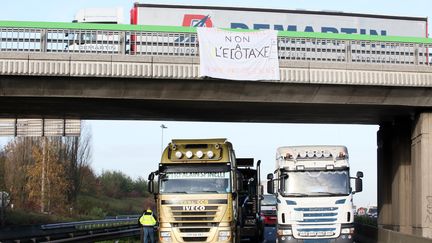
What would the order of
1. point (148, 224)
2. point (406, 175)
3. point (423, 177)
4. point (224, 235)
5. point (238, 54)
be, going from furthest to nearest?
point (406, 175), point (423, 177), point (148, 224), point (238, 54), point (224, 235)

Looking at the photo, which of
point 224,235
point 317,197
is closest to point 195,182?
point 224,235

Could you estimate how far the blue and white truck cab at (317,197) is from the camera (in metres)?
21.6

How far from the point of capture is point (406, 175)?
103 feet

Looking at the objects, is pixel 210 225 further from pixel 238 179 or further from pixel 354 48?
pixel 354 48

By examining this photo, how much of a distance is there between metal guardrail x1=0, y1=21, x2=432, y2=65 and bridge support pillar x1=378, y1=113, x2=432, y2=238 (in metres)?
3.04

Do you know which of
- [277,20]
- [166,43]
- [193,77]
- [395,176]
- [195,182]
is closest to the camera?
[195,182]

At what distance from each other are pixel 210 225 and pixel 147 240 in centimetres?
551

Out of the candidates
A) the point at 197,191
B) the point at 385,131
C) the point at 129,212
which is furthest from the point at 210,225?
the point at 129,212

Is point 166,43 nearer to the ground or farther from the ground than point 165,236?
farther from the ground

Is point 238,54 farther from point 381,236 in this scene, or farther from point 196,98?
point 381,236

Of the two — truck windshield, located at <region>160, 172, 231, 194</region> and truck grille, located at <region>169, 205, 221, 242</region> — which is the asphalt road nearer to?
truck windshield, located at <region>160, 172, 231, 194</region>

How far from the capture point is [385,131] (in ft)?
113

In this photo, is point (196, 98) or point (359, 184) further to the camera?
point (196, 98)

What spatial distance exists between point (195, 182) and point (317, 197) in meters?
3.88
